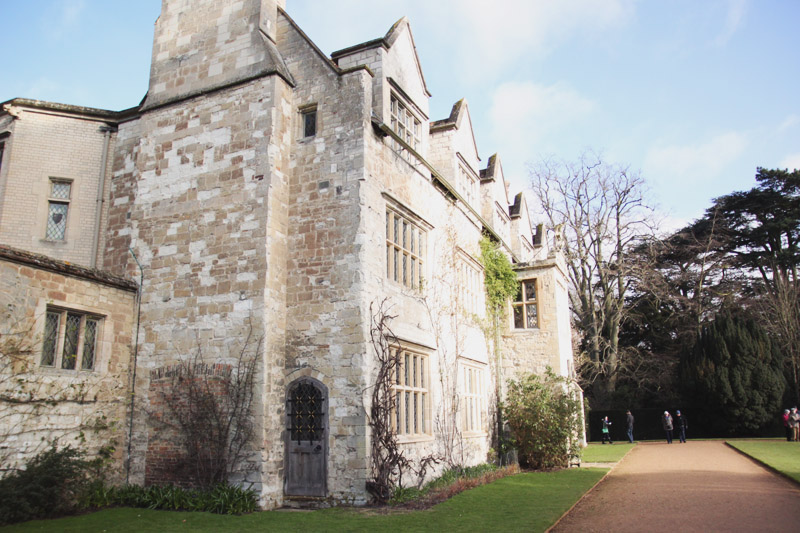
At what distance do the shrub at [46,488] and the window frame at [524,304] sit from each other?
44.2ft

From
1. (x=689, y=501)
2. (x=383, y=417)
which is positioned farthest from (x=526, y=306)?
(x=383, y=417)

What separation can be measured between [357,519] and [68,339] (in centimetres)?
611

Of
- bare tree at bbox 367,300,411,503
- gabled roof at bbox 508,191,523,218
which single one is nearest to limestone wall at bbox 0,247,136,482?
bare tree at bbox 367,300,411,503

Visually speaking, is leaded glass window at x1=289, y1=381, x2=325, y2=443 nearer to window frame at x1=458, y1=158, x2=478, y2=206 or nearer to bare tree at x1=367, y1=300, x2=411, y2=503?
bare tree at x1=367, y1=300, x2=411, y2=503

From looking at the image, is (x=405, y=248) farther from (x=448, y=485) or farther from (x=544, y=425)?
(x=544, y=425)

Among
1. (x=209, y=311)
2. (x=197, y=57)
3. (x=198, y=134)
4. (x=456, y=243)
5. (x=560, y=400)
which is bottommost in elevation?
(x=560, y=400)

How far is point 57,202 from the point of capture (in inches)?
532

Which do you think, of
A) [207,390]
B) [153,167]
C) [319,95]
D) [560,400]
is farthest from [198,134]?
[560,400]

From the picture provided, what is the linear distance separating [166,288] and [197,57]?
16.9ft

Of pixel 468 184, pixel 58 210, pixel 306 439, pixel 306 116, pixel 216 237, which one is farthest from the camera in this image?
pixel 468 184

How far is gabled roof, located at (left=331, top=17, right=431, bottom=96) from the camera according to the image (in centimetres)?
1264

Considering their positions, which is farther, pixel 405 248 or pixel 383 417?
pixel 405 248

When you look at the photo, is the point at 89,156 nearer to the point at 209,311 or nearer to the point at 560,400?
the point at 209,311

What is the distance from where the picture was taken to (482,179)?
70.1 ft
